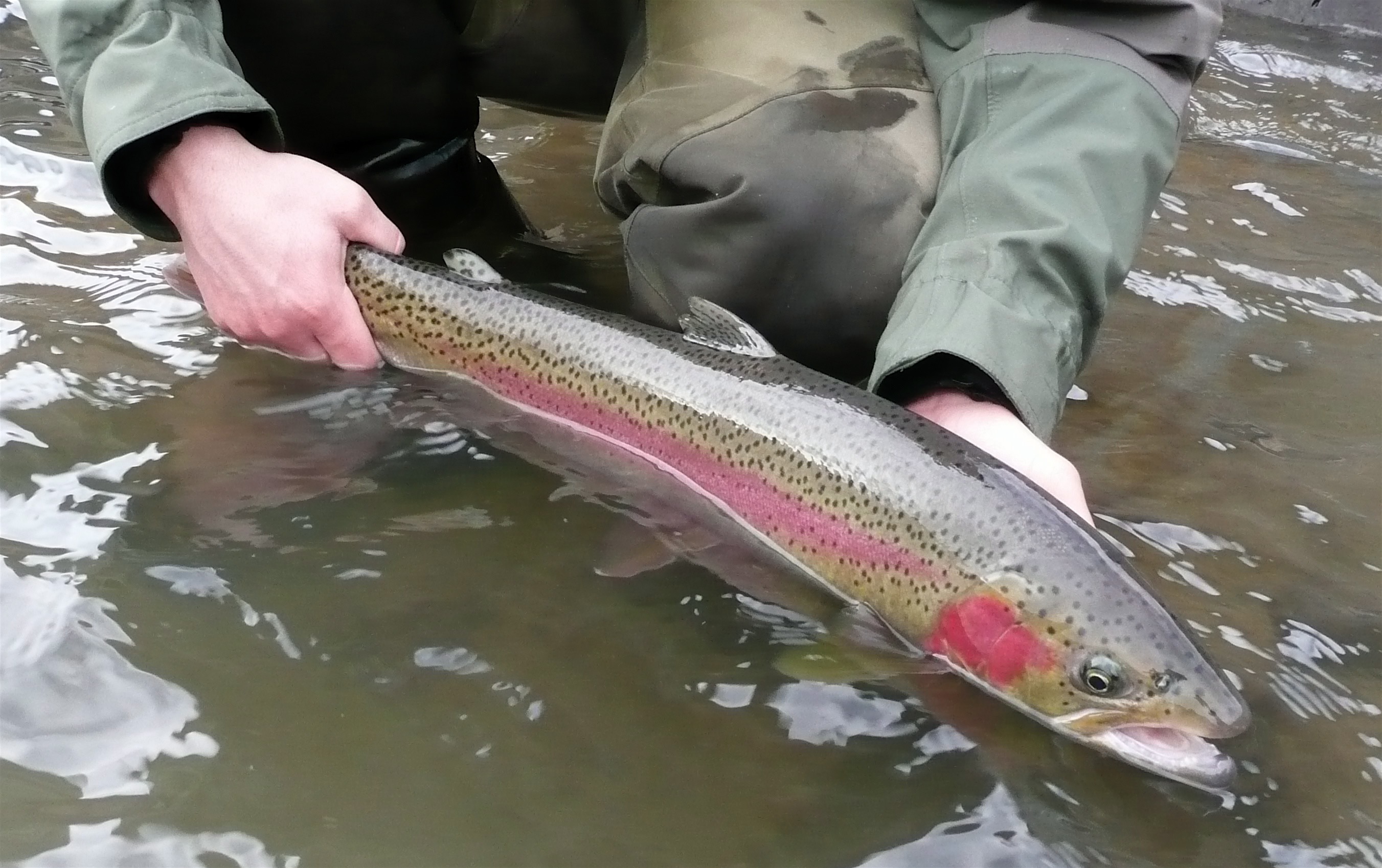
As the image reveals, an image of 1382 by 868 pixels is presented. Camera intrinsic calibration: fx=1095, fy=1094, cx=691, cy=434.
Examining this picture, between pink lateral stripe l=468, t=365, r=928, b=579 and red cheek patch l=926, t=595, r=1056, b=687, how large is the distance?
0.10m

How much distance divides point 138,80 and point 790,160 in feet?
4.27

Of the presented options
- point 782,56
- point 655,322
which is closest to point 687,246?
point 655,322

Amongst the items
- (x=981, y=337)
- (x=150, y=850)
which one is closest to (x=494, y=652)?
(x=150, y=850)

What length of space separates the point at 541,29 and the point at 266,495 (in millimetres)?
1503

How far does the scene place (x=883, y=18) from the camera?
267 centimetres

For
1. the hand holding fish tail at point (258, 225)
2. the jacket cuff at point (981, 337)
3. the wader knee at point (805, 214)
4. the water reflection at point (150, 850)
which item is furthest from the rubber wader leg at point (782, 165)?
the water reflection at point (150, 850)

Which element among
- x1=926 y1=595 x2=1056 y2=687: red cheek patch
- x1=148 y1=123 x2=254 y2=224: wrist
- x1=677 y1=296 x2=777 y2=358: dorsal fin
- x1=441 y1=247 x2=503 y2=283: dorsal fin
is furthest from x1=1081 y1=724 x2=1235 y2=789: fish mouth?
x1=148 y1=123 x2=254 y2=224: wrist

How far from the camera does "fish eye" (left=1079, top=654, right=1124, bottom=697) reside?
161 centimetres

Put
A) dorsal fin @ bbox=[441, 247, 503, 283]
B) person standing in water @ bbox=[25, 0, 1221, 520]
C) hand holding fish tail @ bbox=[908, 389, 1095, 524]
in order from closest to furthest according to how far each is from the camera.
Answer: hand holding fish tail @ bbox=[908, 389, 1095, 524], person standing in water @ bbox=[25, 0, 1221, 520], dorsal fin @ bbox=[441, 247, 503, 283]

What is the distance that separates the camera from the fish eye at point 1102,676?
1.61 meters

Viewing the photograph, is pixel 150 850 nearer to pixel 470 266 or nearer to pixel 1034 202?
pixel 470 266

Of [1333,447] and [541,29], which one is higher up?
[541,29]

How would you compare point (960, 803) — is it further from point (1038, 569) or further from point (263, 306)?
point (263, 306)

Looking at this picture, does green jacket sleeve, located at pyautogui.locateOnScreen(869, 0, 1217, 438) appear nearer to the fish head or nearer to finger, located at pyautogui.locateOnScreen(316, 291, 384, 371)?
the fish head
